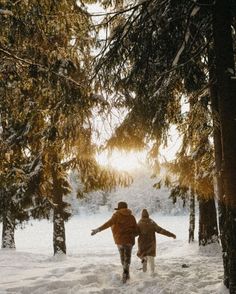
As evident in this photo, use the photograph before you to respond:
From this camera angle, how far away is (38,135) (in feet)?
25.1

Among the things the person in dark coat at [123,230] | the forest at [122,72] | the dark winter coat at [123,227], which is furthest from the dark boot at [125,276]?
the forest at [122,72]

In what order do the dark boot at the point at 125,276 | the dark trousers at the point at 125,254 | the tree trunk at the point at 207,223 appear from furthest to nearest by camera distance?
the tree trunk at the point at 207,223
the dark trousers at the point at 125,254
the dark boot at the point at 125,276

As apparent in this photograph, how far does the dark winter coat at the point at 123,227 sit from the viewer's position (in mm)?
9914

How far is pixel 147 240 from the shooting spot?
35.3 feet

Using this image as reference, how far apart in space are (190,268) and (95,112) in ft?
18.8

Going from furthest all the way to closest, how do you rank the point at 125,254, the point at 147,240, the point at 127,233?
the point at 147,240
the point at 127,233
the point at 125,254

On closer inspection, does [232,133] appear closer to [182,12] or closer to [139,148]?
[182,12]

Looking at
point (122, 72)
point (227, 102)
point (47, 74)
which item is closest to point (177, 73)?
point (122, 72)

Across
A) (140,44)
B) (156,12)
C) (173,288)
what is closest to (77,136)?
(140,44)

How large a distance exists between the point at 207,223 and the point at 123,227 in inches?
241

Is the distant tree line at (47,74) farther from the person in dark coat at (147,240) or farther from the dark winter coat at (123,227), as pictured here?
the person in dark coat at (147,240)

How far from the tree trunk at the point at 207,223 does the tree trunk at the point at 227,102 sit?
365 inches

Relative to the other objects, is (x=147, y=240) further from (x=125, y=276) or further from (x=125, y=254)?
(x=125, y=276)

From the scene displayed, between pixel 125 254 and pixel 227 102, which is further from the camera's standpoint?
pixel 125 254
